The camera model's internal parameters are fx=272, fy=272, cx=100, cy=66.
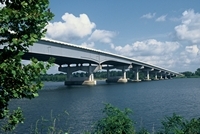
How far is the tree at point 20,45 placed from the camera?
434 cm

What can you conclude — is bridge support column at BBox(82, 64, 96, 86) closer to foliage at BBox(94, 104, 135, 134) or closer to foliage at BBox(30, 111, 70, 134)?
foliage at BBox(30, 111, 70, 134)

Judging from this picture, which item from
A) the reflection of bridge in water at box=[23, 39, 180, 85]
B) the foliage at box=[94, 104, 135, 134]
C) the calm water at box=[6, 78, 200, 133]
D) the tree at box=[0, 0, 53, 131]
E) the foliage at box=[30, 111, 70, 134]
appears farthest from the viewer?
the reflection of bridge in water at box=[23, 39, 180, 85]

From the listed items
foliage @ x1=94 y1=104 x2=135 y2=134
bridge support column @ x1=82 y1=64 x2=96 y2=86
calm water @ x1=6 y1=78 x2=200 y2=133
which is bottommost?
calm water @ x1=6 y1=78 x2=200 y2=133

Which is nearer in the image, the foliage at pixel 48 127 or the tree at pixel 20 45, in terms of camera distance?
the tree at pixel 20 45

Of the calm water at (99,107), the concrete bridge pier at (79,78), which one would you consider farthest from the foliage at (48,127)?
the concrete bridge pier at (79,78)

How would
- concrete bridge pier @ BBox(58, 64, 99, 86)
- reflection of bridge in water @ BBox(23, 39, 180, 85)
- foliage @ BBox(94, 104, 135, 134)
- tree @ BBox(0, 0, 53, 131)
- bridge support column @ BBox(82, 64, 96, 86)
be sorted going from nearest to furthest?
tree @ BBox(0, 0, 53, 131), foliage @ BBox(94, 104, 135, 134), reflection of bridge in water @ BBox(23, 39, 180, 85), bridge support column @ BBox(82, 64, 96, 86), concrete bridge pier @ BBox(58, 64, 99, 86)

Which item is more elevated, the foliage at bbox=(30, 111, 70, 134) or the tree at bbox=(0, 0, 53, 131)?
the tree at bbox=(0, 0, 53, 131)

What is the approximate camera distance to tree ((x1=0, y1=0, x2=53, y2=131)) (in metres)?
4.34

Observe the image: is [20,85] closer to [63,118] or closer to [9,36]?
[9,36]

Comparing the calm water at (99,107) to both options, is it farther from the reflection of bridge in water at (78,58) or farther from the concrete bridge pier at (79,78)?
the concrete bridge pier at (79,78)

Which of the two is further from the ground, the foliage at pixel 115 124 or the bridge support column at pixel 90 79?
the bridge support column at pixel 90 79

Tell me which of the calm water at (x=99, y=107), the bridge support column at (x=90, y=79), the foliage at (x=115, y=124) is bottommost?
the calm water at (x=99, y=107)

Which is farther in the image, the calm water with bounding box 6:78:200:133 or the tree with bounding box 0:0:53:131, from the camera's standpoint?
the calm water with bounding box 6:78:200:133

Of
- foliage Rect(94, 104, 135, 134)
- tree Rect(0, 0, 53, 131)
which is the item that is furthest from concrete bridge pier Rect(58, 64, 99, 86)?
tree Rect(0, 0, 53, 131)
